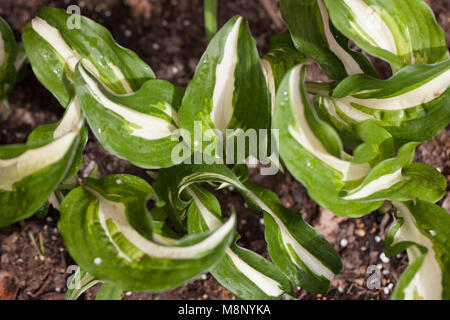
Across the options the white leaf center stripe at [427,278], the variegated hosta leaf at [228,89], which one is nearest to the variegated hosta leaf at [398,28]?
the variegated hosta leaf at [228,89]

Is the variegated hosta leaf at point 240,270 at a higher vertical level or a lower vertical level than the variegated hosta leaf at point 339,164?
lower

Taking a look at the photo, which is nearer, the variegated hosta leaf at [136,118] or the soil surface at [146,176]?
the variegated hosta leaf at [136,118]

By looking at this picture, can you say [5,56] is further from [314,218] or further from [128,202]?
[314,218]

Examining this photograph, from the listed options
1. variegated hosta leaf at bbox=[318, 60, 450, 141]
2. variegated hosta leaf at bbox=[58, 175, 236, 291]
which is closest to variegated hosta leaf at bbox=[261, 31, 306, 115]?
variegated hosta leaf at bbox=[318, 60, 450, 141]

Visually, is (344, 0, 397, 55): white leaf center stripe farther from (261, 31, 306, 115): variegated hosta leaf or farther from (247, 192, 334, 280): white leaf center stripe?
(247, 192, 334, 280): white leaf center stripe

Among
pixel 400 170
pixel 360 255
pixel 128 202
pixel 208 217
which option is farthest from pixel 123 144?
pixel 360 255

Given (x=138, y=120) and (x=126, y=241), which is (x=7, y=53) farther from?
(x=126, y=241)

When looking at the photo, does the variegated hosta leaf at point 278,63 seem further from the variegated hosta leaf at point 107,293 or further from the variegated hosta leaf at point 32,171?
the variegated hosta leaf at point 107,293
